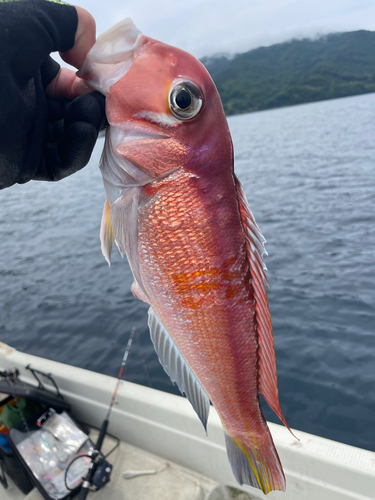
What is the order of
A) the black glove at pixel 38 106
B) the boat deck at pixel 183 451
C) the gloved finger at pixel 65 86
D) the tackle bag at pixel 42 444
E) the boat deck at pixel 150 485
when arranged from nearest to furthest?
1. the black glove at pixel 38 106
2. the gloved finger at pixel 65 86
3. the boat deck at pixel 183 451
4. the boat deck at pixel 150 485
5. the tackle bag at pixel 42 444

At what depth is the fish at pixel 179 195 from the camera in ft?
3.75

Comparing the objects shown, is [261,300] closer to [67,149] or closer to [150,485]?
[67,149]

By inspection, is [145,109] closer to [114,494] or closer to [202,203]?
[202,203]

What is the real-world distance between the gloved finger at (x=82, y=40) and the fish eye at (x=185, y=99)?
0.37m

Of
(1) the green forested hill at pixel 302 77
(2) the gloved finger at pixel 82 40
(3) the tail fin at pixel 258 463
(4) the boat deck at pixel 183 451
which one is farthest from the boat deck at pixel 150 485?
(1) the green forested hill at pixel 302 77

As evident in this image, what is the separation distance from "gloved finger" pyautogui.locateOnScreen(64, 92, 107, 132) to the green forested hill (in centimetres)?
11387

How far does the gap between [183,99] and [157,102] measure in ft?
0.29

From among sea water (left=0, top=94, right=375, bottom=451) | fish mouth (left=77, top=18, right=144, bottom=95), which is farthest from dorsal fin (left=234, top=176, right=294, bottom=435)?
sea water (left=0, top=94, right=375, bottom=451)

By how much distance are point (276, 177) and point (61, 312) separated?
11.7m

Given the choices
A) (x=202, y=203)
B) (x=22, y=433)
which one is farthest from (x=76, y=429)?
(x=202, y=203)

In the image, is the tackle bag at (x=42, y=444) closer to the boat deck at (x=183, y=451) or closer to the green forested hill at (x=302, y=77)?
the boat deck at (x=183, y=451)

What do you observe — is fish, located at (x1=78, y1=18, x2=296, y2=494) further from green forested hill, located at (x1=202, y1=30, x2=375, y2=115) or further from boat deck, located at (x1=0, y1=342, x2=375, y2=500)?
green forested hill, located at (x1=202, y1=30, x2=375, y2=115)

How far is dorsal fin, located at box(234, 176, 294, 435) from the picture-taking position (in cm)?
121

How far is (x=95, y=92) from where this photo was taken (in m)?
1.32
